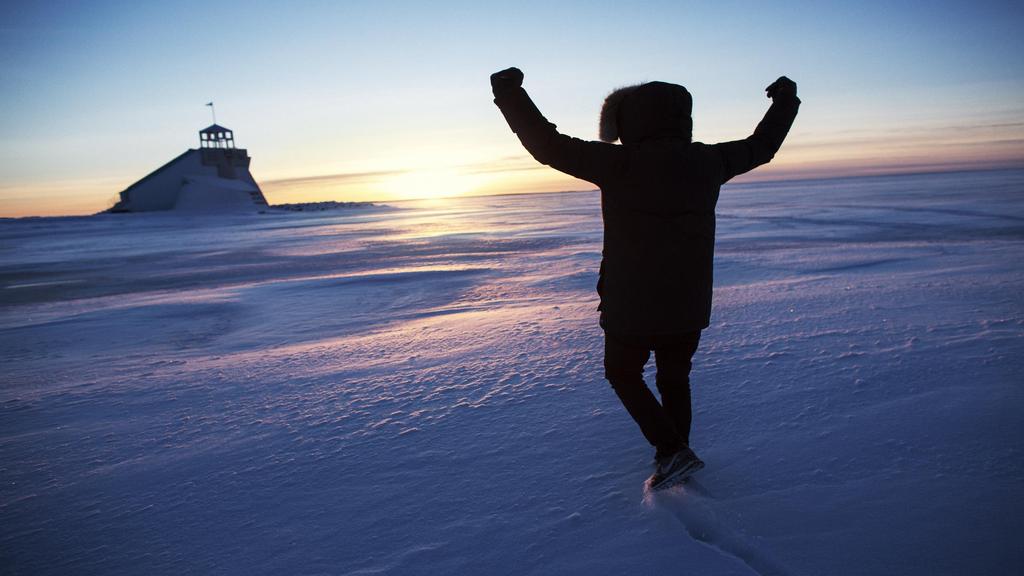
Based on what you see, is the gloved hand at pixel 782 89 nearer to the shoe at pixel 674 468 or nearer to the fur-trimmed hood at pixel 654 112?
the fur-trimmed hood at pixel 654 112

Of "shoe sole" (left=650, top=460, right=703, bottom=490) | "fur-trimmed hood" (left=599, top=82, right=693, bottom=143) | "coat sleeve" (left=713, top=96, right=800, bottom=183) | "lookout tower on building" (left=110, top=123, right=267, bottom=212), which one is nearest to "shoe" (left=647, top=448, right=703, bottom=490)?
"shoe sole" (left=650, top=460, right=703, bottom=490)

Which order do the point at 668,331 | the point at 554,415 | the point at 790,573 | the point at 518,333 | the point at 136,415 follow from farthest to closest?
the point at 518,333 < the point at 136,415 < the point at 554,415 < the point at 668,331 < the point at 790,573

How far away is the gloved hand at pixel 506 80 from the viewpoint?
169 centimetres

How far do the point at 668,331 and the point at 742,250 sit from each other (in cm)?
779

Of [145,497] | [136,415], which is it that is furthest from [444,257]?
[145,497]

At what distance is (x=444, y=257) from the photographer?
33.6ft

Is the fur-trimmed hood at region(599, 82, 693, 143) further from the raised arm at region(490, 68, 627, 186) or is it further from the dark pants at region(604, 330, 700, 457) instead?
the dark pants at region(604, 330, 700, 457)

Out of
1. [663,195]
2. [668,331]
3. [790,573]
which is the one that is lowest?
[790,573]

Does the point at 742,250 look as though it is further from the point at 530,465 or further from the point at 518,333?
the point at 530,465

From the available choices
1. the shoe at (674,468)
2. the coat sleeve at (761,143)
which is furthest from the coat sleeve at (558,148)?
the shoe at (674,468)

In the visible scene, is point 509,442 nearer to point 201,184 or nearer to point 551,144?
point 551,144

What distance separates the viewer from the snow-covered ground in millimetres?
1686

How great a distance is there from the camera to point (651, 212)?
170 cm

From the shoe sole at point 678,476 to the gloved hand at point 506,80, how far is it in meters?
1.45
